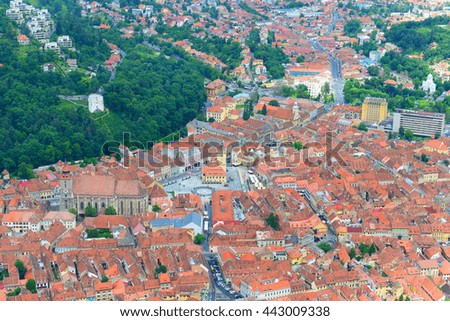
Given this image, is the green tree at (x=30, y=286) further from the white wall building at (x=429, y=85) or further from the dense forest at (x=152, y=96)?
the white wall building at (x=429, y=85)

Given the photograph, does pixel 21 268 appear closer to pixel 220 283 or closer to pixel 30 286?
pixel 30 286

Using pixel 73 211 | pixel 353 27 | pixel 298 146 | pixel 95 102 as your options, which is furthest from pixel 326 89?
pixel 73 211

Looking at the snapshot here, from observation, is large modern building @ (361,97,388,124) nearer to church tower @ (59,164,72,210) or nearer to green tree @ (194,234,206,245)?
church tower @ (59,164,72,210)

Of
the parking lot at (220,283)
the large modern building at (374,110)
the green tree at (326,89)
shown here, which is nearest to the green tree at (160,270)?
the parking lot at (220,283)

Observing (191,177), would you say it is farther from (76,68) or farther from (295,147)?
(76,68)
